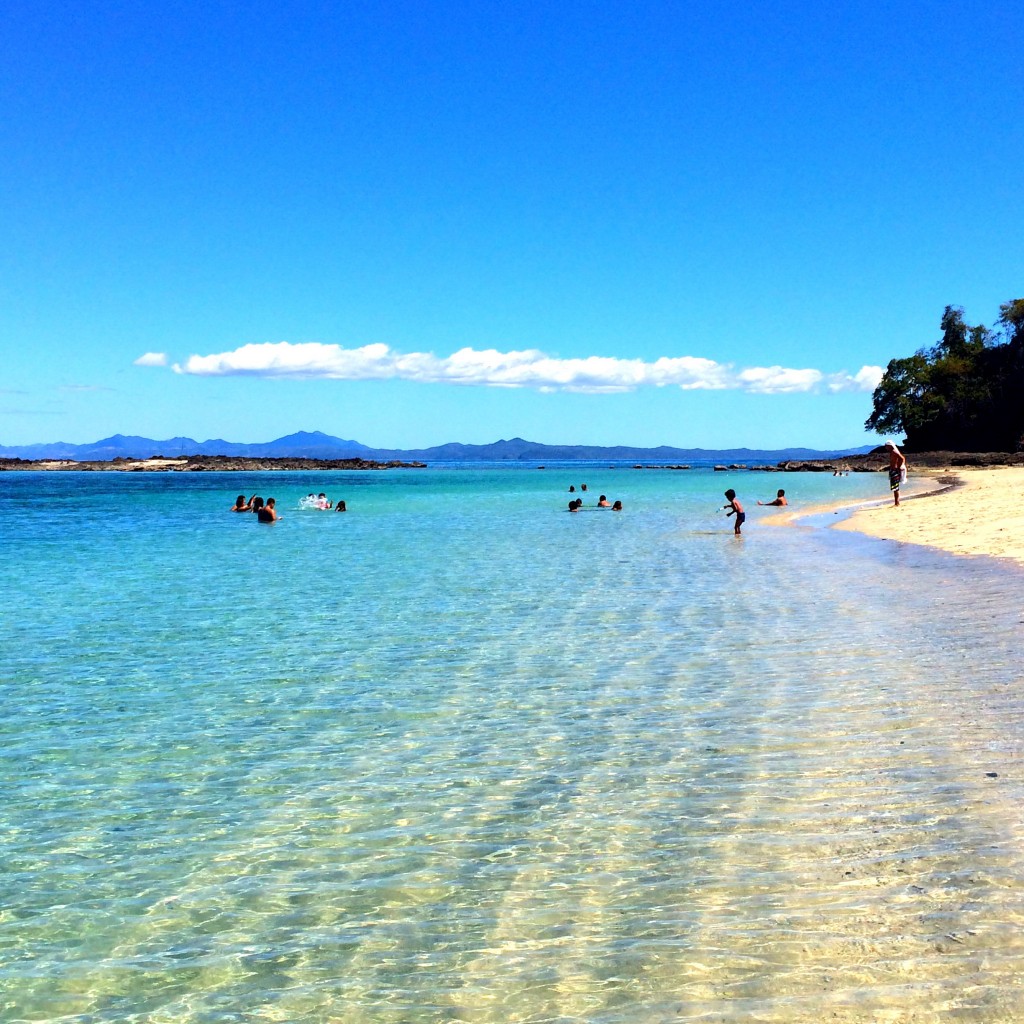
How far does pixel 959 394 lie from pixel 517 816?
460 feet

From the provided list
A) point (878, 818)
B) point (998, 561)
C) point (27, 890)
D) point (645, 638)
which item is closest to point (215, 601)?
point (645, 638)

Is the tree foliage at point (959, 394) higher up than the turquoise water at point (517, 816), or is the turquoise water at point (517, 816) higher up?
the tree foliage at point (959, 394)

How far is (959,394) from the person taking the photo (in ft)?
424

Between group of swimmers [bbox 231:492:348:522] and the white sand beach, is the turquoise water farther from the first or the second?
group of swimmers [bbox 231:492:348:522]

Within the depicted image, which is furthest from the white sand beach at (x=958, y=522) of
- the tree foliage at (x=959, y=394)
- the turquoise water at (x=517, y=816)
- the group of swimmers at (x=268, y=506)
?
the tree foliage at (x=959, y=394)

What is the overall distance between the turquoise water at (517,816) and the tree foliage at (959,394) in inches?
4642

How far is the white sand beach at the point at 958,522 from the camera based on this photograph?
83.9 feet

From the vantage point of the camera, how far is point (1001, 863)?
231 inches

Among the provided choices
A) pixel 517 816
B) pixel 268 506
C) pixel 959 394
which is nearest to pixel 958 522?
pixel 517 816

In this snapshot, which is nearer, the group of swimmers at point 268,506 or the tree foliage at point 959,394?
the group of swimmers at point 268,506

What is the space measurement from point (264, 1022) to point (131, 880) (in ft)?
6.75

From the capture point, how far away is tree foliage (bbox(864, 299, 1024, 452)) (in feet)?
408

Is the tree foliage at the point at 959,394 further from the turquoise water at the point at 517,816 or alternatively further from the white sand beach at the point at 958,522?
the turquoise water at the point at 517,816

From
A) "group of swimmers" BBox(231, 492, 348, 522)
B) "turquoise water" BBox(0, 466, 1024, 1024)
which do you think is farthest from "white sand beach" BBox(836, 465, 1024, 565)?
"group of swimmers" BBox(231, 492, 348, 522)
